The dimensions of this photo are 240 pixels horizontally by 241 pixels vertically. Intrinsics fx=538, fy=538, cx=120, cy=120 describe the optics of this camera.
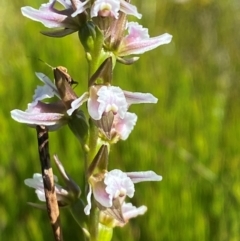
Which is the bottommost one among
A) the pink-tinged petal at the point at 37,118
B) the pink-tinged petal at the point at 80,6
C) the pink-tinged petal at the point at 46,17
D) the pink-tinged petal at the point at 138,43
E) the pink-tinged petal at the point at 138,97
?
the pink-tinged petal at the point at 37,118

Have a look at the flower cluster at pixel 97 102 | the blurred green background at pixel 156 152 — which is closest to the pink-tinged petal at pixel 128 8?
the flower cluster at pixel 97 102

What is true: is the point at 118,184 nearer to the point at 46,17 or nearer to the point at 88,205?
the point at 88,205

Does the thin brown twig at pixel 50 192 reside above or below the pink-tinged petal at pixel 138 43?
below

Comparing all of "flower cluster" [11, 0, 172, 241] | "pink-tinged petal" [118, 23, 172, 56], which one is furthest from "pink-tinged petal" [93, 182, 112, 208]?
"pink-tinged petal" [118, 23, 172, 56]

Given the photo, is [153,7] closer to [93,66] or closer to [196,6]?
[196,6]

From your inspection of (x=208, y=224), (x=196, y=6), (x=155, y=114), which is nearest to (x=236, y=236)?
(x=208, y=224)

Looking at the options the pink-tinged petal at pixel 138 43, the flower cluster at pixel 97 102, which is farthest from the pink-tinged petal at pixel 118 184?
the pink-tinged petal at pixel 138 43

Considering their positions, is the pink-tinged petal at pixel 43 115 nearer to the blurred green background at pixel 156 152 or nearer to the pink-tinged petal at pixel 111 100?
the pink-tinged petal at pixel 111 100

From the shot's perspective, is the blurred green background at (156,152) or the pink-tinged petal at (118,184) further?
the blurred green background at (156,152)
